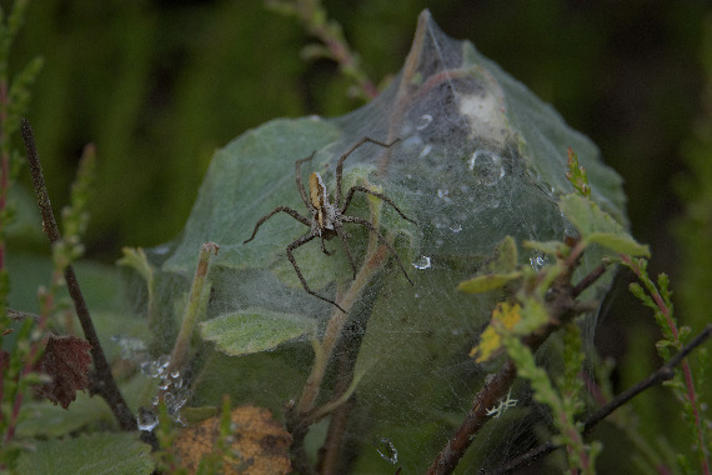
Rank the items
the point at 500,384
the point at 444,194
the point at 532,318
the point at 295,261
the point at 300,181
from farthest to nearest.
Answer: the point at 300,181
the point at 444,194
the point at 295,261
the point at 500,384
the point at 532,318

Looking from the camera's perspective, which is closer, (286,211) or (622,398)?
(622,398)

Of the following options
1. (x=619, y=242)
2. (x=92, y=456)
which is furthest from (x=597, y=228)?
(x=92, y=456)

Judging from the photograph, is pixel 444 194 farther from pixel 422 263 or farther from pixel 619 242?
pixel 619 242

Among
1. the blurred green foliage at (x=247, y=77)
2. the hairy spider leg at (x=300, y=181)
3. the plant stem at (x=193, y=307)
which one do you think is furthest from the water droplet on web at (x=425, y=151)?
the blurred green foliage at (x=247, y=77)

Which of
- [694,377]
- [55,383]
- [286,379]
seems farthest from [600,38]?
[55,383]

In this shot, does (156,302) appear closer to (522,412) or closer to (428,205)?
(428,205)

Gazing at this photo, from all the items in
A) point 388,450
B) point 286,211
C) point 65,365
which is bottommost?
point 388,450

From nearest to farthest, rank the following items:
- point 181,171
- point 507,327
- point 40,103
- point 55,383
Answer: point 507,327 → point 55,383 → point 181,171 → point 40,103
